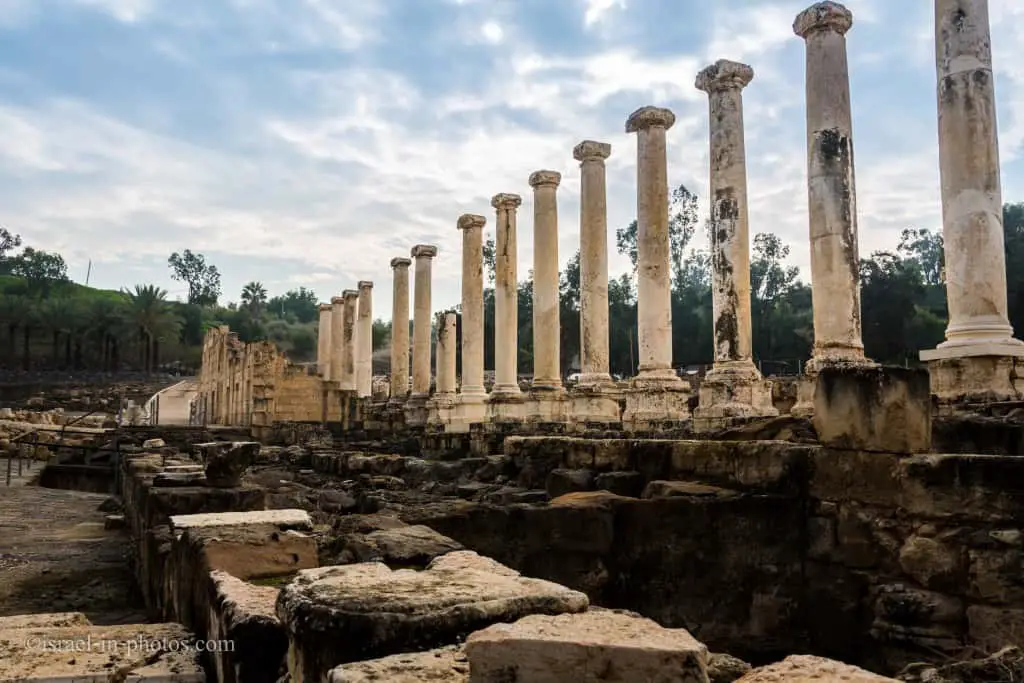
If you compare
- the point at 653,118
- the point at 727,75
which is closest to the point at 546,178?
the point at 653,118

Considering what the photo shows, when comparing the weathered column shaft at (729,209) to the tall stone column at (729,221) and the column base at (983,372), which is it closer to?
the tall stone column at (729,221)

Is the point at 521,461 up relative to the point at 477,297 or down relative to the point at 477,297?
down

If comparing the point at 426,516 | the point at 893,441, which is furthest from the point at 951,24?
the point at 426,516

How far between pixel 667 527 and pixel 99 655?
15.1 ft

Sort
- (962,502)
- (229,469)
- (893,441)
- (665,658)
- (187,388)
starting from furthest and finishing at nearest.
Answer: (187,388)
(229,469)
(893,441)
(962,502)
(665,658)

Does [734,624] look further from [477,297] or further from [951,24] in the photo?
[477,297]

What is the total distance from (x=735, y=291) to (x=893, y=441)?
7.48m

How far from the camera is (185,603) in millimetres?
4312

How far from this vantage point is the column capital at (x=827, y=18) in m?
11.5

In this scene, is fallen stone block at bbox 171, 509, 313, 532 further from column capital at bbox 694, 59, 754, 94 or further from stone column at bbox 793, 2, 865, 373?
column capital at bbox 694, 59, 754, 94

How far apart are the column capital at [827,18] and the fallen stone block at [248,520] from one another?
1053 cm

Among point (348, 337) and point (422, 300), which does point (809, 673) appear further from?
point (348, 337)

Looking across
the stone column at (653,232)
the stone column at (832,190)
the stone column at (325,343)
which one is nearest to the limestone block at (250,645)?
the stone column at (832,190)

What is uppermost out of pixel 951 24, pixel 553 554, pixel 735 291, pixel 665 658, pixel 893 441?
pixel 951 24
